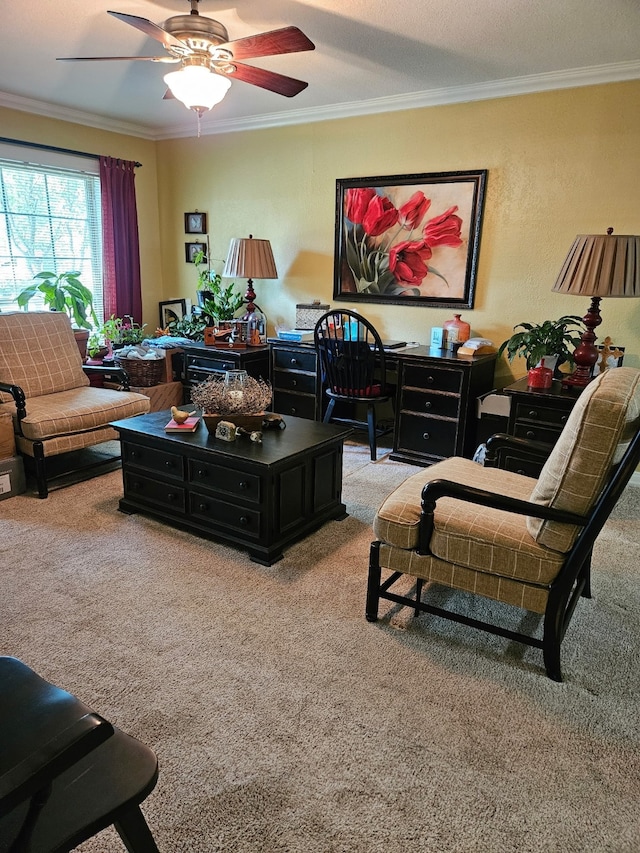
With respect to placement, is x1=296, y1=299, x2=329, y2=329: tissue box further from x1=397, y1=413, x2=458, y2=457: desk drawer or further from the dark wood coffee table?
the dark wood coffee table

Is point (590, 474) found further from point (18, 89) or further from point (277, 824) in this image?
point (18, 89)

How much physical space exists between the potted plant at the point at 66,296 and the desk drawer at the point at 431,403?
2.66m

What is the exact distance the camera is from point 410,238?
4.31 metres

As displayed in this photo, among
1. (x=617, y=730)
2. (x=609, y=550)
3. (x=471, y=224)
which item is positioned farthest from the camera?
(x=471, y=224)

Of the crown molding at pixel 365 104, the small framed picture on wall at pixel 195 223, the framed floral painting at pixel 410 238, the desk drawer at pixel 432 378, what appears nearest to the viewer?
the crown molding at pixel 365 104

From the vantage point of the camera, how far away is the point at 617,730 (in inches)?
67.7

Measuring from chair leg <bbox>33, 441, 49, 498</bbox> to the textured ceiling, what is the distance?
2.21 metres

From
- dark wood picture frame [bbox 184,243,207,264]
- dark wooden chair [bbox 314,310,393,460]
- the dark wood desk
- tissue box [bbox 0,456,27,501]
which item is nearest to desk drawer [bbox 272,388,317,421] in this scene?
dark wooden chair [bbox 314,310,393,460]

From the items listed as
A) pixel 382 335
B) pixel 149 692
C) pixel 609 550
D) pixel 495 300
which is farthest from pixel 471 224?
pixel 149 692

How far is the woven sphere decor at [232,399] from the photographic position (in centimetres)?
286

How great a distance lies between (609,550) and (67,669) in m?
2.50

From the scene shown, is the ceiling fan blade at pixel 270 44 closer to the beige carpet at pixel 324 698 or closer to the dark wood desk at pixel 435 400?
the dark wood desk at pixel 435 400

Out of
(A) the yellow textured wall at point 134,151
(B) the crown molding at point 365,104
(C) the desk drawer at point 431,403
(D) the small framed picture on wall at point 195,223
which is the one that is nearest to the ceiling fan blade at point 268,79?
(B) the crown molding at point 365,104

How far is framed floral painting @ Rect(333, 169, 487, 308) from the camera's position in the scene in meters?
4.07
